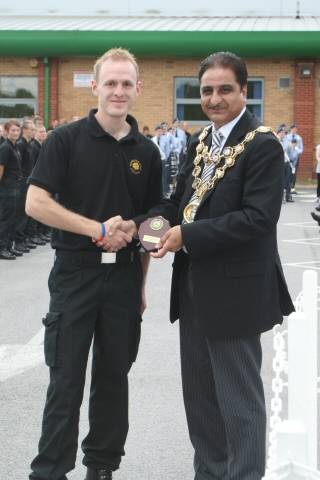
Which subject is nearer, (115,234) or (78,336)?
(115,234)

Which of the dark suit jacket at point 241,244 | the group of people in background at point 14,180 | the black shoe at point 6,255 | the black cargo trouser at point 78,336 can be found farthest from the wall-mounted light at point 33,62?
the dark suit jacket at point 241,244

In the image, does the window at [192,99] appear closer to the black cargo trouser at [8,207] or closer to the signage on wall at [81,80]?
the signage on wall at [81,80]

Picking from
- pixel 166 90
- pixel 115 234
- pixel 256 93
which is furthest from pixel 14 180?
pixel 256 93

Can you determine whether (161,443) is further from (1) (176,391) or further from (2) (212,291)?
(2) (212,291)

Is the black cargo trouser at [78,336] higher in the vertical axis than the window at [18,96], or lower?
lower

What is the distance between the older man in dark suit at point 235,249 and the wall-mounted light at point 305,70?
24766mm

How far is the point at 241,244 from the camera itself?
143 inches

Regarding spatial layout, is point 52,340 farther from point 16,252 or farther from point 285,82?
point 285,82

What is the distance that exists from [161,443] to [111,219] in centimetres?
167

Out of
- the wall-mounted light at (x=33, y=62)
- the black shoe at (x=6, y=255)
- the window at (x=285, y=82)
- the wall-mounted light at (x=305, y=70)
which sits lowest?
the black shoe at (x=6, y=255)

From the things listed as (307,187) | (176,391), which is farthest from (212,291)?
(307,187)

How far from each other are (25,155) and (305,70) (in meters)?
16.0

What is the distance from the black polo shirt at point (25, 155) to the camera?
45.4 ft
